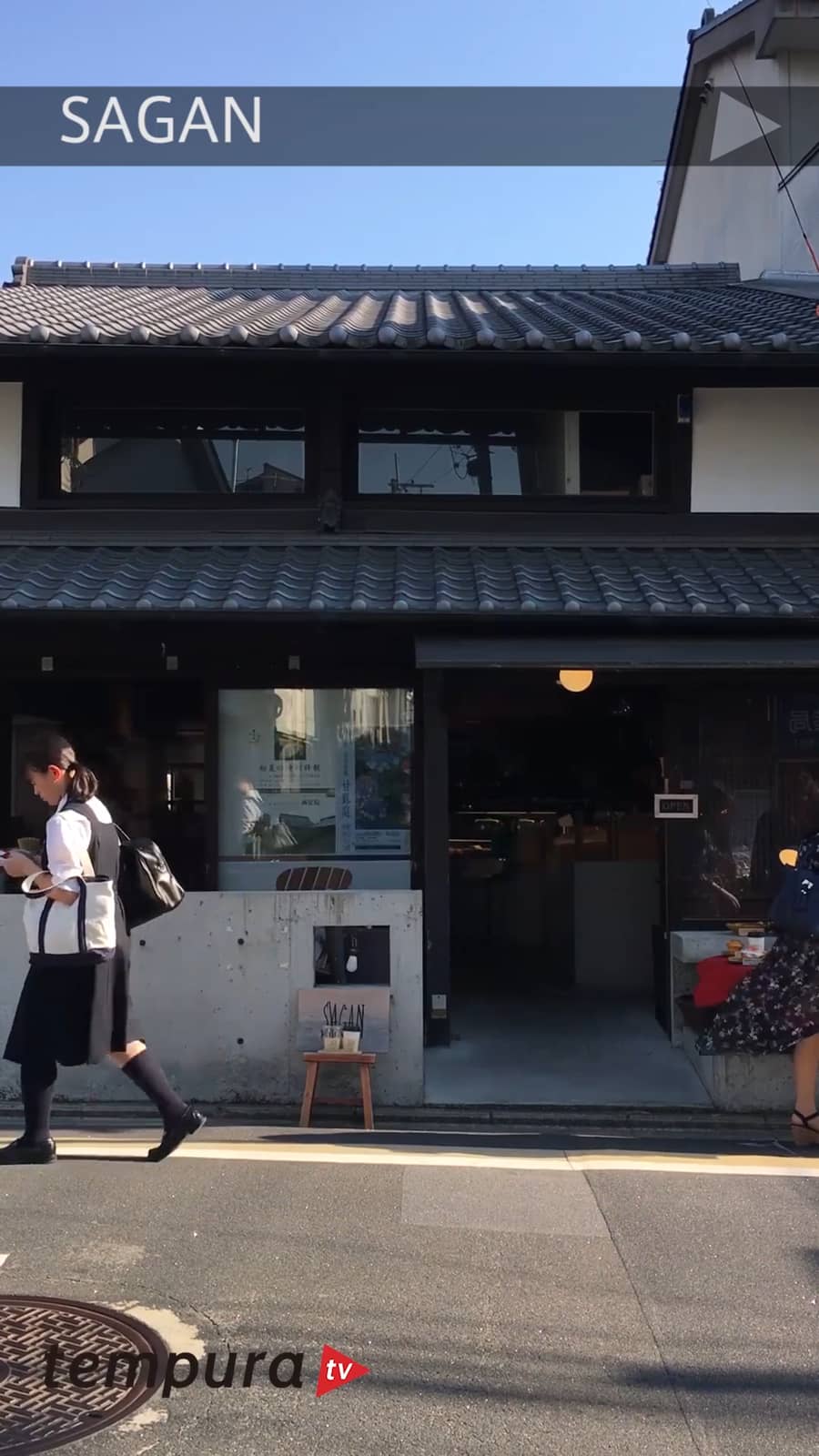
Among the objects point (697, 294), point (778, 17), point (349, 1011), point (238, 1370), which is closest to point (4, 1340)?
point (238, 1370)

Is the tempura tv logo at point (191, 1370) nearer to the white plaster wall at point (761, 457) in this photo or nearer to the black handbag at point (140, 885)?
the black handbag at point (140, 885)

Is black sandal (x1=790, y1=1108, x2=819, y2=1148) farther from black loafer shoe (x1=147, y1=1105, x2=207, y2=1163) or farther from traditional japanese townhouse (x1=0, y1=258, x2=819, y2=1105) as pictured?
black loafer shoe (x1=147, y1=1105, x2=207, y2=1163)

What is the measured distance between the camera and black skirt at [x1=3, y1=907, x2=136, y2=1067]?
5.56 meters

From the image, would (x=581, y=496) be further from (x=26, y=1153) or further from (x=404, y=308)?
(x=26, y=1153)

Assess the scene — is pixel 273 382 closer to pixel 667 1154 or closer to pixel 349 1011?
pixel 349 1011

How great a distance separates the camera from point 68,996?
560 cm

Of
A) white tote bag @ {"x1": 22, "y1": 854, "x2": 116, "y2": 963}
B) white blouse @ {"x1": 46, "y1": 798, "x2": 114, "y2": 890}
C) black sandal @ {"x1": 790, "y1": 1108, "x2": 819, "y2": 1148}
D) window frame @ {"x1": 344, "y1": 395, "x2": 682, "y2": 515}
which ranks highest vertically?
window frame @ {"x1": 344, "y1": 395, "x2": 682, "y2": 515}

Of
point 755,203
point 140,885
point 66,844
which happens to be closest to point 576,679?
point 140,885

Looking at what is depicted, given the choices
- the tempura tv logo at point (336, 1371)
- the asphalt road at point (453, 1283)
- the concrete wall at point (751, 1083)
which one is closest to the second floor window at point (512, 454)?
the concrete wall at point (751, 1083)

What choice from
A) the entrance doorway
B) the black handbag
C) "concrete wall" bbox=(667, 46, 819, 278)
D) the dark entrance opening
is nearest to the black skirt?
the black handbag

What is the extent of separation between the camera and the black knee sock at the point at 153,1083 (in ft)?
18.9

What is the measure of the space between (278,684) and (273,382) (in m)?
2.36

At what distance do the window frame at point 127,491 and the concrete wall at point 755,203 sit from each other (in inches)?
345

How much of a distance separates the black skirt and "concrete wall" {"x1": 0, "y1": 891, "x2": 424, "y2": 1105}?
1835mm
